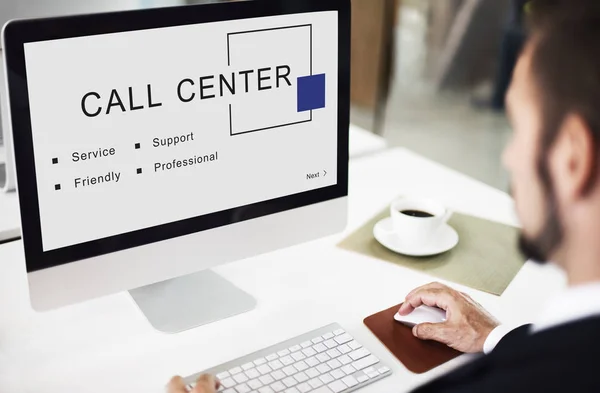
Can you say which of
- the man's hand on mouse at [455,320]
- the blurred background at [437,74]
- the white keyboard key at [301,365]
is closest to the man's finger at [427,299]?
the man's hand on mouse at [455,320]

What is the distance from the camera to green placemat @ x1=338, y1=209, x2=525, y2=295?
1.33 meters

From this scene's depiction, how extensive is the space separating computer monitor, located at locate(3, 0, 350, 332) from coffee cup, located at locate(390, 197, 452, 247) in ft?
0.51

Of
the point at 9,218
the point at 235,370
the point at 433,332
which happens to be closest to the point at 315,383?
the point at 235,370

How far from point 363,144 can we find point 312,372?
103 centimetres

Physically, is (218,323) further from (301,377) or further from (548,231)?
(548,231)

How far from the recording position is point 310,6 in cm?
117

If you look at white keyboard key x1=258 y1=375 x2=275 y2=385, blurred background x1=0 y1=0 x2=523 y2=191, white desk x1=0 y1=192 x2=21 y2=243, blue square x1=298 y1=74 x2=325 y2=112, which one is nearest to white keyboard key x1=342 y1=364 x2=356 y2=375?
white keyboard key x1=258 y1=375 x2=275 y2=385

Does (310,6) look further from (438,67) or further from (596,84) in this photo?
(438,67)

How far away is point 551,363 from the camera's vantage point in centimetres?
63

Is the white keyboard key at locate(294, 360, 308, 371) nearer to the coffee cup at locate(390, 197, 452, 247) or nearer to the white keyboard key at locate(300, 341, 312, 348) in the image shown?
the white keyboard key at locate(300, 341, 312, 348)

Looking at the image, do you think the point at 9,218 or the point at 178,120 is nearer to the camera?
the point at 178,120

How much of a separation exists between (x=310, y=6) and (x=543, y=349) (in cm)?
72

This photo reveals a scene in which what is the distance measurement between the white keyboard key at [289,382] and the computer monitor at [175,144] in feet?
0.71

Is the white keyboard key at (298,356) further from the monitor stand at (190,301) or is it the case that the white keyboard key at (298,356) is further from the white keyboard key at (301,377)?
the monitor stand at (190,301)
